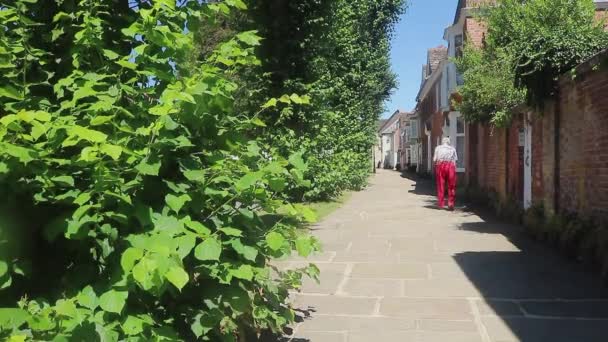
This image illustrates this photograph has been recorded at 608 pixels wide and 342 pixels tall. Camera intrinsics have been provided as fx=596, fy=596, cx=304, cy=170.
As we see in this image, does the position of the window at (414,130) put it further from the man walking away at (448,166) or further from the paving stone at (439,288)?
the paving stone at (439,288)

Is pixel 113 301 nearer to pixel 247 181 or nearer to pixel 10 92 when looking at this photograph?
pixel 247 181

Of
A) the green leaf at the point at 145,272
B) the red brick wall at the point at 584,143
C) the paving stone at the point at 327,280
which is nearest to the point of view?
the green leaf at the point at 145,272

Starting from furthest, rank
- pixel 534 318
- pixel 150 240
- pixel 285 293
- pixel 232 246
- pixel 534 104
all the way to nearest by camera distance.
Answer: pixel 534 104, pixel 534 318, pixel 285 293, pixel 232 246, pixel 150 240

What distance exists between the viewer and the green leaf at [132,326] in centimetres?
240

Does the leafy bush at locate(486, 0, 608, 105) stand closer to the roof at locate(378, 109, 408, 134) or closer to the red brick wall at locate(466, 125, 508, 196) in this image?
the red brick wall at locate(466, 125, 508, 196)

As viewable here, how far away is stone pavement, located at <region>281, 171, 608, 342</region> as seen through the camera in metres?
4.61

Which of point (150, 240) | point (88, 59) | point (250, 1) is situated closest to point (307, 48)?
point (250, 1)

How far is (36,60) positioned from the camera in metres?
2.95

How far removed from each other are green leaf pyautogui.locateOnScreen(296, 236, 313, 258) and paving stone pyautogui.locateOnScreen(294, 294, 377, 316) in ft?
7.20

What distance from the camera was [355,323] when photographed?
488cm

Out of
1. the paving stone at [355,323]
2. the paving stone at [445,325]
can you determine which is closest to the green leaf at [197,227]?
the paving stone at [355,323]

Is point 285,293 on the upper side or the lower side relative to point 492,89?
lower

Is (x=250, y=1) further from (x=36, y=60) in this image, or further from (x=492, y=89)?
(x=36, y=60)

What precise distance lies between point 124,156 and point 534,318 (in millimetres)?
3755
